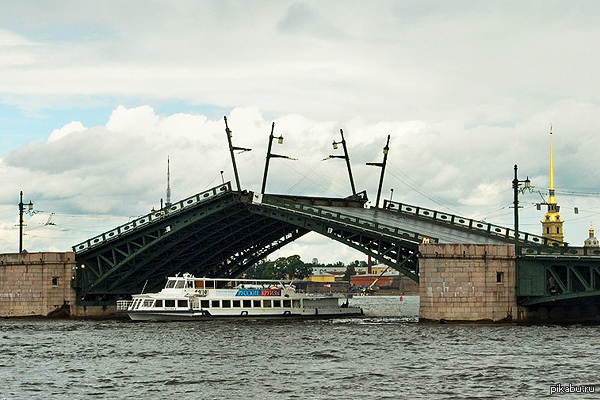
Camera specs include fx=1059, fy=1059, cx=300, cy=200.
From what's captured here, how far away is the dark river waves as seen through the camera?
39594 mm

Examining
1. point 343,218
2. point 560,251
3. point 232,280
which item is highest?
point 343,218

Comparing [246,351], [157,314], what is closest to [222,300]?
[157,314]

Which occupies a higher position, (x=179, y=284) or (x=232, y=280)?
(x=232, y=280)

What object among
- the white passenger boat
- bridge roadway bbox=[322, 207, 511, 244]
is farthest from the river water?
bridge roadway bbox=[322, 207, 511, 244]

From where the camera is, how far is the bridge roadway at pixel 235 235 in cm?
7281

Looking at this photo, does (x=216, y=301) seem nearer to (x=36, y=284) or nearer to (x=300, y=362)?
(x=36, y=284)

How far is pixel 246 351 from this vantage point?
53500 millimetres

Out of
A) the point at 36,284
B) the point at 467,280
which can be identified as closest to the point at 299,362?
the point at 467,280

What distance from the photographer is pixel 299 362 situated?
1903 inches

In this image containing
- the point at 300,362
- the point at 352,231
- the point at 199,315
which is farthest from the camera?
the point at 199,315

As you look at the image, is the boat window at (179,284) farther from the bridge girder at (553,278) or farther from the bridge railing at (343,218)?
the bridge girder at (553,278)

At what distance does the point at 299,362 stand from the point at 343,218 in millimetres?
26494

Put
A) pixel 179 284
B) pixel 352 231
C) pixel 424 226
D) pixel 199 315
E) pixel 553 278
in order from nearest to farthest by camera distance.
→ pixel 553 278 < pixel 352 231 < pixel 424 226 < pixel 199 315 < pixel 179 284

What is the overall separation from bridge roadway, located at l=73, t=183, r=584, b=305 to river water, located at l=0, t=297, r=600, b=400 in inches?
288
